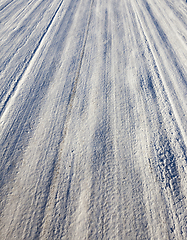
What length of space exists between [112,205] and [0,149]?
2.05 m

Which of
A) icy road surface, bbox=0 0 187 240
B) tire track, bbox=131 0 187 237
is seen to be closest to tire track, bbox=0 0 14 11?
icy road surface, bbox=0 0 187 240

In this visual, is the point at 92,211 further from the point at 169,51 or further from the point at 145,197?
the point at 169,51

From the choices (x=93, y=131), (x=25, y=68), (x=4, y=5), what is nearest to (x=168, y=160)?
(x=93, y=131)

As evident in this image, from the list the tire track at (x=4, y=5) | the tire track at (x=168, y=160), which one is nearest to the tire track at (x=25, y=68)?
the tire track at (x=4, y=5)

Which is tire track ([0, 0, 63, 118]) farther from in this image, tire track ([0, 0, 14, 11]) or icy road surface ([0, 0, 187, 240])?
tire track ([0, 0, 14, 11])

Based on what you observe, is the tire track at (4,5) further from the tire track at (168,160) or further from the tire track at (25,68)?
the tire track at (168,160)

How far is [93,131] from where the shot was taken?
341 cm

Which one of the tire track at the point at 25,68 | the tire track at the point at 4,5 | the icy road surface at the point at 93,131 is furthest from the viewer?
the tire track at the point at 4,5

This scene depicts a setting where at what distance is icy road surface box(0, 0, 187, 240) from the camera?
2467mm

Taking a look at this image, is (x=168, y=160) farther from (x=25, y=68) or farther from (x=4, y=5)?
(x=4, y=5)

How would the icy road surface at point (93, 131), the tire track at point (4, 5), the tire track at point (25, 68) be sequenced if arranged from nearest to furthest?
1. the icy road surface at point (93, 131)
2. the tire track at point (25, 68)
3. the tire track at point (4, 5)

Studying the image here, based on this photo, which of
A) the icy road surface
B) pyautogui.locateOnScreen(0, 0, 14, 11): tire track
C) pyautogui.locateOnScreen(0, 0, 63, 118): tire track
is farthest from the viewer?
pyautogui.locateOnScreen(0, 0, 14, 11): tire track

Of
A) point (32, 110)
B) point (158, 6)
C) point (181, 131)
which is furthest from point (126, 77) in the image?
point (158, 6)

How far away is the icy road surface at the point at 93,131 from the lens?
2467mm
